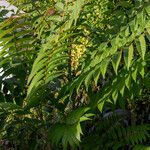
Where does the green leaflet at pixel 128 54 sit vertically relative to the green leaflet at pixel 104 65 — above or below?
above

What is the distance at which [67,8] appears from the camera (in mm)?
2566

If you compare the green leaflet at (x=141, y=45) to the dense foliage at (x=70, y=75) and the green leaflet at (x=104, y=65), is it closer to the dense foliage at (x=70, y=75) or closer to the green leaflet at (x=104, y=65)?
the dense foliage at (x=70, y=75)

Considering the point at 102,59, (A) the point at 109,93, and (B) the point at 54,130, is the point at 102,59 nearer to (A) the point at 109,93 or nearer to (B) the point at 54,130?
(A) the point at 109,93

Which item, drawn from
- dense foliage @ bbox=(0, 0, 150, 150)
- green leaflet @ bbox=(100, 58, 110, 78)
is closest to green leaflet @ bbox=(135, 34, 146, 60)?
dense foliage @ bbox=(0, 0, 150, 150)

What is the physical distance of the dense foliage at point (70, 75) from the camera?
2.27 metres

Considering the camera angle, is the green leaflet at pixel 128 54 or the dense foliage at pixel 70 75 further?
the dense foliage at pixel 70 75

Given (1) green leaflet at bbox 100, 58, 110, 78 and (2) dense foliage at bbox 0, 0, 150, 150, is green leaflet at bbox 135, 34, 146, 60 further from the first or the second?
Answer: (1) green leaflet at bbox 100, 58, 110, 78

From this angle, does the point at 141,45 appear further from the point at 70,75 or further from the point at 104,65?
the point at 70,75

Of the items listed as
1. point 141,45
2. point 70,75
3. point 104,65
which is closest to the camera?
point 141,45

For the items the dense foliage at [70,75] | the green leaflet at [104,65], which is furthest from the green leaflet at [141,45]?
the green leaflet at [104,65]

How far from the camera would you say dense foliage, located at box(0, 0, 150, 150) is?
2.27m

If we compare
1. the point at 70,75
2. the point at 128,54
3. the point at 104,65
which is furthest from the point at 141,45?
the point at 70,75

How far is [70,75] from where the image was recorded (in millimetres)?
2762

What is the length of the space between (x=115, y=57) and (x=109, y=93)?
0.24 m
